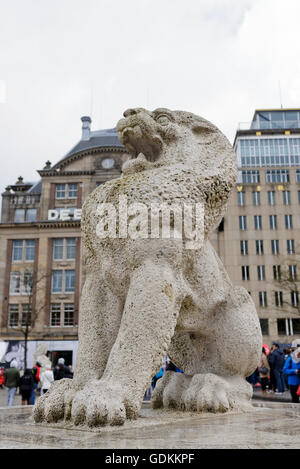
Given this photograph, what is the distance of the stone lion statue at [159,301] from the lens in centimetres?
240

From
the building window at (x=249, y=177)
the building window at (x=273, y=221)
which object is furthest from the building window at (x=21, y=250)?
the building window at (x=273, y=221)

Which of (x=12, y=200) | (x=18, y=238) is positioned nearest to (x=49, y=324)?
(x=18, y=238)

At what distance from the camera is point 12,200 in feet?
110

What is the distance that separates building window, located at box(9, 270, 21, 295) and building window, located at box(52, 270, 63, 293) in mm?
2227

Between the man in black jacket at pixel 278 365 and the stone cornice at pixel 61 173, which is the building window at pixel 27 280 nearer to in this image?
the stone cornice at pixel 61 173

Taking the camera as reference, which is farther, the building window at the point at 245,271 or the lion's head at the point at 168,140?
the building window at the point at 245,271

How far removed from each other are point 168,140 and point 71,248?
28.5 m

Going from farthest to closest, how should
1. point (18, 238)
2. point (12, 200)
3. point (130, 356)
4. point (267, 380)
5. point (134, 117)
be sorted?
point (12, 200) < point (18, 238) < point (267, 380) < point (134, 117) < point (130, 356)

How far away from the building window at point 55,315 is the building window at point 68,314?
442 mm

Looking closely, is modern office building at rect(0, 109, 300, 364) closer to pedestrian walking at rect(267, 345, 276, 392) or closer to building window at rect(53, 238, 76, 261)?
building window at rect(53, 238, 76, 261)

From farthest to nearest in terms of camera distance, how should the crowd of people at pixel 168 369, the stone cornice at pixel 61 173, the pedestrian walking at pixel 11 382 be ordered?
1. the stone cornice at pixel 61 173
2. the pedestrian walking at pixel 11 382
3. the crowd of people at pixel 168 369

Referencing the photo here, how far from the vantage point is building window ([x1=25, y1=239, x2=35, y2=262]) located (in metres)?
31.2

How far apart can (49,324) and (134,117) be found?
2776 cm
